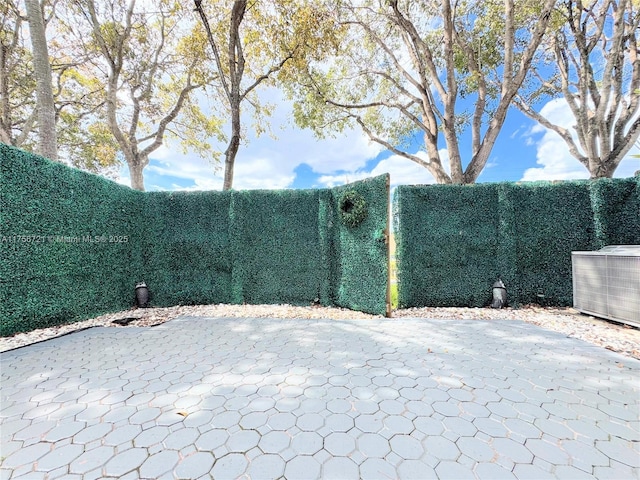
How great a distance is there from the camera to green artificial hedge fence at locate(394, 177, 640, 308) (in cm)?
500

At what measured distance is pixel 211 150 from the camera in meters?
11.9

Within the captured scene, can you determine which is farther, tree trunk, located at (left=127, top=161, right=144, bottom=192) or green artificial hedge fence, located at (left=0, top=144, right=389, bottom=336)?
tree trunk, located at (left=127, top=161, right=144, bottom=192)

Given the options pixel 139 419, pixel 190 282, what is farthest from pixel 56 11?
pixel 139 419

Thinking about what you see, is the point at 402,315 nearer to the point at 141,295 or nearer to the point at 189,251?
the point at 189,251

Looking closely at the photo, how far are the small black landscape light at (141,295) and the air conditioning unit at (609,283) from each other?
869 cm

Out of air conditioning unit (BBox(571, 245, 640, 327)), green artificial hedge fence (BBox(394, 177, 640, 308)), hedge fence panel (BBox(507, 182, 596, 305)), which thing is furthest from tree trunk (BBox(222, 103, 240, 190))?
air conditioning unit (BBox(571, 245, 640, 327))

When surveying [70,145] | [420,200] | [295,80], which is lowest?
[420,200]

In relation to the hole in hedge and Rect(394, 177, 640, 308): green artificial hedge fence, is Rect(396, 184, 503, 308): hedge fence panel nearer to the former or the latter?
Rect(394, 177, 640, 308): green artificial hedge fence

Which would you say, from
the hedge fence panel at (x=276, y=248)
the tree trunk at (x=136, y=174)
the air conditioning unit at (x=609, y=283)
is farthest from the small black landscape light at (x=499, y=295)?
the tree trunk at (x=136, y=174)

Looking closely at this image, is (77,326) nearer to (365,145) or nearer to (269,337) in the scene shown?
(269,337)

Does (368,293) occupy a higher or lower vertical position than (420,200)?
lower

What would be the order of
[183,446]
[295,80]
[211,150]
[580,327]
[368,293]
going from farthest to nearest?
[211,150]
[295,80]
[368,293]
[580,327]
[183,446]

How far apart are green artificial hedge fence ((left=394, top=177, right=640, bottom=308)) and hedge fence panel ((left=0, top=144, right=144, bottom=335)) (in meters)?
5.87

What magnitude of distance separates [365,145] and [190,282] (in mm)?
8716
